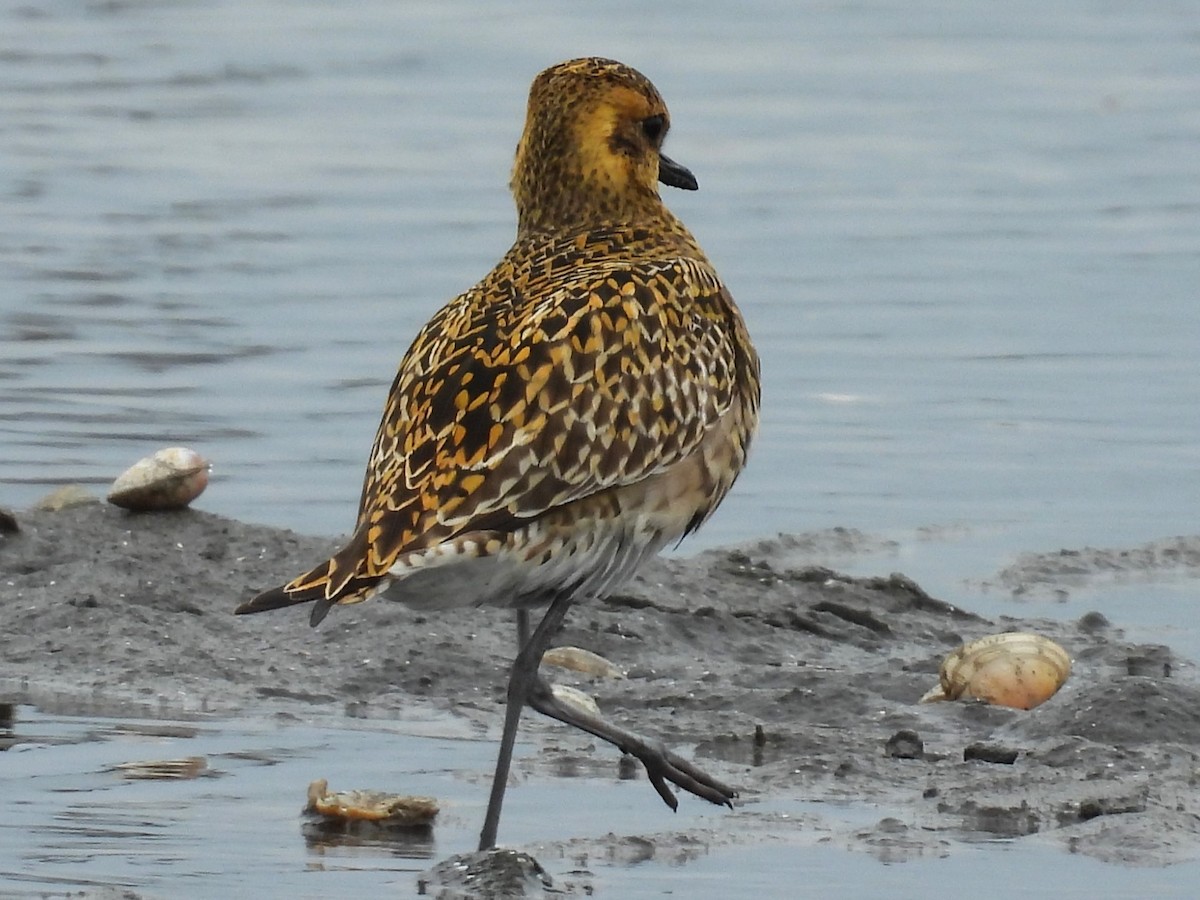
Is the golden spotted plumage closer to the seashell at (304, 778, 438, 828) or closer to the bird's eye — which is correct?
the bird's eye

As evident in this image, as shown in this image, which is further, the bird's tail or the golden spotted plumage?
the golden spotted plumage

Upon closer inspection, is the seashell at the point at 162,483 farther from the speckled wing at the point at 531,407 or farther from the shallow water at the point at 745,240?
the speckled wing at the point at 531,407

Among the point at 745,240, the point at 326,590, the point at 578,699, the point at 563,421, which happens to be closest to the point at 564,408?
the point at 563,421

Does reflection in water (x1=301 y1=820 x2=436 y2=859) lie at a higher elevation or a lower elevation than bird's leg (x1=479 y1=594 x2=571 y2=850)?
lower

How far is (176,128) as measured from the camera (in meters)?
16.6

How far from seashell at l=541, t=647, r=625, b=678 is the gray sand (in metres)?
0.06

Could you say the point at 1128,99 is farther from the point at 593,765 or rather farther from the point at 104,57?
the point at 593,765

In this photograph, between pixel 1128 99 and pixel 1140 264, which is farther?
pixel 1128 99

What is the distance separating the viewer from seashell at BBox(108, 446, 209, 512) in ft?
29.6

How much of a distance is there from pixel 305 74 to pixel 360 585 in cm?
1297

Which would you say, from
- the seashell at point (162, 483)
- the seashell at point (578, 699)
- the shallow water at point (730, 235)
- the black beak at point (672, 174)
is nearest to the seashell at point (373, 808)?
the seashell at point (578, 699)

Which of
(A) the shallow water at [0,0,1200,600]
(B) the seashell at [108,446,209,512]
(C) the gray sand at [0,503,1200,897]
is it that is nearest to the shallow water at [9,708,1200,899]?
(C) the gray sand at [0,503,1200,897]

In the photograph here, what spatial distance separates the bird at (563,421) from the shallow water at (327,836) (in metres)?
0.20

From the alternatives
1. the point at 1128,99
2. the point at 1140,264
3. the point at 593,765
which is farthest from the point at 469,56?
the point at 593,765
